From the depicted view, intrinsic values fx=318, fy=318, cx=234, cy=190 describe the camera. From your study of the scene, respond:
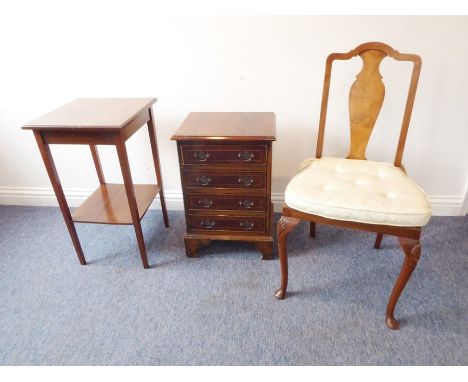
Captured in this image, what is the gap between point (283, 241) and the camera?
1.30 m

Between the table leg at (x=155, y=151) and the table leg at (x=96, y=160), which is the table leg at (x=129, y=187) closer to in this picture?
the table leg at (x=155, y=151)

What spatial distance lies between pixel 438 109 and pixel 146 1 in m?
1.62

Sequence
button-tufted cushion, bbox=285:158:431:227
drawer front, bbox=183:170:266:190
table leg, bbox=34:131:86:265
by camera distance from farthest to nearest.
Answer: drawer front, bbox=183:170:266:190, table leg, bbox=34:131:86:265, button-tufted cushion, bbox=285:158:431:227

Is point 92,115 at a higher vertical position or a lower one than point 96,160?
higher

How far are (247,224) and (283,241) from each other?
0.30 metres

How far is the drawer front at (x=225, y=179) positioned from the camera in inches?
55.9

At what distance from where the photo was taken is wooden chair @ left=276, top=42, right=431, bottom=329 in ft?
3.65

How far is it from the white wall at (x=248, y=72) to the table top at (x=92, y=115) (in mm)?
274

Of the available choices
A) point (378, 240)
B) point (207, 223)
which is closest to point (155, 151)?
point (207, 223)

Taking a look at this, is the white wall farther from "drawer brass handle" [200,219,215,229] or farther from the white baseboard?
"drawer brass handle" [200,219,215,229]

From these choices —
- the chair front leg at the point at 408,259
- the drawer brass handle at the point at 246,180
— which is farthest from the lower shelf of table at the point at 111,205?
the chair front leg at the point at 408,259

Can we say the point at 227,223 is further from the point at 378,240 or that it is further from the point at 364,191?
the point at 378,240

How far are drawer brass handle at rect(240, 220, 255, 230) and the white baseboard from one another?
0.51 meters

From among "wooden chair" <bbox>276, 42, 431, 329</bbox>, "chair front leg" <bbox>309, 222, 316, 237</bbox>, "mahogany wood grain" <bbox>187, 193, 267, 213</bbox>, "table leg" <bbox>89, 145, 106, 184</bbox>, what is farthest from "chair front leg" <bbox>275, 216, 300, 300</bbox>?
"table leg" <bbox>89, 145, 106, 184</bbox>
